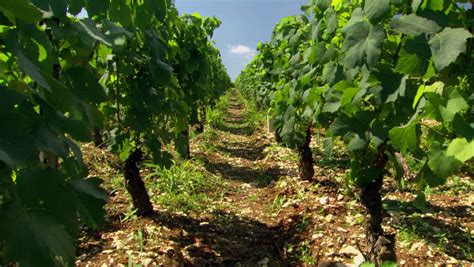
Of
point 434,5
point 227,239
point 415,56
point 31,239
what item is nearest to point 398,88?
point 415,56

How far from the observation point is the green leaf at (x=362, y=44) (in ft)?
6.66

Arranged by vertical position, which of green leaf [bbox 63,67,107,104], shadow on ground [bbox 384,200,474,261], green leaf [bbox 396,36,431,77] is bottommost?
shadow on ground [bbox 384,200,474,261]

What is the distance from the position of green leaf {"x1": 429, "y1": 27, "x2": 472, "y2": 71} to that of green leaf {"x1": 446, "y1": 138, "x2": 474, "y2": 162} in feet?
0.95

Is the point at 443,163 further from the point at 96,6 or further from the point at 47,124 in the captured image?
the point at 96,6

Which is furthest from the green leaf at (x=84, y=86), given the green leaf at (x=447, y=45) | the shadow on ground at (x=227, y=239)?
the shadow on ground at (x=227, y=239)

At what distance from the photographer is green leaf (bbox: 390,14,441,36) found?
166 centimetres

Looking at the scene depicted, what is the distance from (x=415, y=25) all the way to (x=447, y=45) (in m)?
0.18

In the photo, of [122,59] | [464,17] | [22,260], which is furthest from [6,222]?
[122,59]

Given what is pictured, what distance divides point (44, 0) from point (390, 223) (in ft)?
12.6

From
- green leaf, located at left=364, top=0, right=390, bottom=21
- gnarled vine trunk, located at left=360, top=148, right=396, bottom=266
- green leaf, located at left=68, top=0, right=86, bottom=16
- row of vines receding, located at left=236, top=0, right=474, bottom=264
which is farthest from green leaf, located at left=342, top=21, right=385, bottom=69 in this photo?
green leaf, located at left=68, top=0, right=86, bottom=16

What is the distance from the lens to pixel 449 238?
374 centimetres

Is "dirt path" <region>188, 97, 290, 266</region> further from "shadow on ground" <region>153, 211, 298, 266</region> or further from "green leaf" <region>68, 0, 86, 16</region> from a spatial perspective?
"green leaf" <region>68, 0, 86, 16</region>

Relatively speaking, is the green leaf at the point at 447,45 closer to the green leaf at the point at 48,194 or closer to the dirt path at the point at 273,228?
the green leaf at the point at 48,194

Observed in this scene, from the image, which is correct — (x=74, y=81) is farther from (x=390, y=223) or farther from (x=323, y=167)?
(x=323, y=167)
